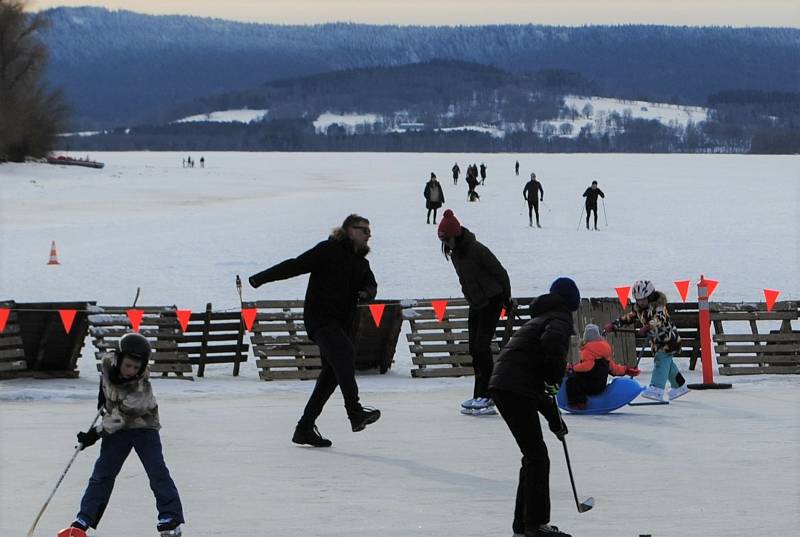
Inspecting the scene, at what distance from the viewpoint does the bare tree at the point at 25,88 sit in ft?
302

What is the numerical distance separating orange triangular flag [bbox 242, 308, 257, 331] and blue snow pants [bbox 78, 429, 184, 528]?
26.4ft

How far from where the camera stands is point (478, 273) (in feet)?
38.0

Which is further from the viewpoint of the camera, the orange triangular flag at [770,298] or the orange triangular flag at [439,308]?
the orange triangular flag at [770,298]

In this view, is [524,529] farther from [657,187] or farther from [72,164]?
[72,164]

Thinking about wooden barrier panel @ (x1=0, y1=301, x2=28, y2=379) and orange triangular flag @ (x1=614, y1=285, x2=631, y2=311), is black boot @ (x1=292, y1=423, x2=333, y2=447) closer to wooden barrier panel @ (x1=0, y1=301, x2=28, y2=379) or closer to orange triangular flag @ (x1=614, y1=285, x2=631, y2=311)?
wooden barrier panel @ (x1=0, y1=301, x2=28, y2=379)

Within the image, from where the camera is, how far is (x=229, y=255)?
A: 30047 millimetres

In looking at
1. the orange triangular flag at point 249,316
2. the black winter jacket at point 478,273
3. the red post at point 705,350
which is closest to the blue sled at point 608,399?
the black winter jacket at point 478,273

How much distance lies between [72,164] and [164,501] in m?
87.1

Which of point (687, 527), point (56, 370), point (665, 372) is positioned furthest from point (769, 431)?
point (56, 370)

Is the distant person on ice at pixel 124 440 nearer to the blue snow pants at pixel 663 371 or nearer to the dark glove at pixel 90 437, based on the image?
the dark glove at pixel 90 437

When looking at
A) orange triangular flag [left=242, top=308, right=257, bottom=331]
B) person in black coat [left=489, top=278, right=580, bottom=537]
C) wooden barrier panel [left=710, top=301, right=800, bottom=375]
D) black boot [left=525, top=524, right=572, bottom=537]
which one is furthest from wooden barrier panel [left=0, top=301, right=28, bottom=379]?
black boot [left=525, top=524, right=572, bottom=537]

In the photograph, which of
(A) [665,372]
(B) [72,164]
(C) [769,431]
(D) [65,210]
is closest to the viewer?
(C) [769,431]

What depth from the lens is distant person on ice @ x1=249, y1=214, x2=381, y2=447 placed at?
400 inches

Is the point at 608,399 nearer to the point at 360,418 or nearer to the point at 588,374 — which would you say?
the point at 588,374
